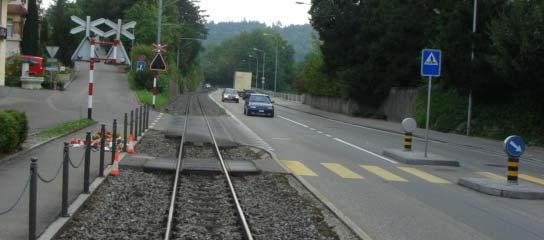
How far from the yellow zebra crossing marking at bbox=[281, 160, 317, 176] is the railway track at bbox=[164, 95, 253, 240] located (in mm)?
1758

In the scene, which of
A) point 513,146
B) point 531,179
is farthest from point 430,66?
point 513,146

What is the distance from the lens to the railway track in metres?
8.66

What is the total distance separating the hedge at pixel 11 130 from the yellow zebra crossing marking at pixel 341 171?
22.6 feet

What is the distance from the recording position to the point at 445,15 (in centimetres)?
3459

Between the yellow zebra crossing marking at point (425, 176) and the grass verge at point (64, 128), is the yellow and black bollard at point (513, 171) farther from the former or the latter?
the grass verge at point (64, 128)

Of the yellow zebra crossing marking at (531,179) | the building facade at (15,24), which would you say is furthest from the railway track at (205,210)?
the building facade at (15,24)

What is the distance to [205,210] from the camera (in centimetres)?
1039

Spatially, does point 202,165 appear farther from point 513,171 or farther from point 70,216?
point 70,216

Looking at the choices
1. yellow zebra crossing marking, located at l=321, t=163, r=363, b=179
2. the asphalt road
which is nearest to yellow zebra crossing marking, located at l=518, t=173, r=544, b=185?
the asphalt road

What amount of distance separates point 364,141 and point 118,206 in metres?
17.2

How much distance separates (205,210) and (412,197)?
3.85 m

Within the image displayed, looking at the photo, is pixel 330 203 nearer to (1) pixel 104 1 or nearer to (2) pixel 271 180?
(2) pixel 271 180

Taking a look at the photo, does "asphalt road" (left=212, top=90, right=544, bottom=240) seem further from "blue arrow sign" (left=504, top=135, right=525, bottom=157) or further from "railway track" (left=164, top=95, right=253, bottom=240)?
"railway track" (left=164, top=95, right=253, bottom=240)

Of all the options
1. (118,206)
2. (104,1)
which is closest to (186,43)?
(104,1)
